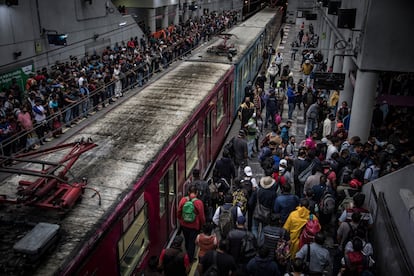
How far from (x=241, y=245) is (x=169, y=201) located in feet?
5.49

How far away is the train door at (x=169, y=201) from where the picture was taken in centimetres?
722

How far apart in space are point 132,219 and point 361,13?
345 inches

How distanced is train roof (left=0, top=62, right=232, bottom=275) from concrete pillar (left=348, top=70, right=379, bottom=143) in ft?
12.5

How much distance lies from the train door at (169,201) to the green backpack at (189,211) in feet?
1.13

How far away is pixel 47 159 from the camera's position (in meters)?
6.50

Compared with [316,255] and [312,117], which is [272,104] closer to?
[312,117]

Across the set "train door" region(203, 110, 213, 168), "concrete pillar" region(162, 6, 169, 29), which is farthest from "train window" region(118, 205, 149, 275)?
"concrete pillar" region(162, 6, 169, 29)

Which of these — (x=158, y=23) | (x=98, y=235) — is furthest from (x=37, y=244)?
(x=158, y=23)

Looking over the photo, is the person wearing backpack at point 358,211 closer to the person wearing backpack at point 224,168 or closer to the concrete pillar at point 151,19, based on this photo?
the person wearing backpack at point 224,168

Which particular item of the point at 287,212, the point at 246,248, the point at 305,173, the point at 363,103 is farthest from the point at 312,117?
the point at 246,248

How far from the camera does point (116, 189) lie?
5.69 meters

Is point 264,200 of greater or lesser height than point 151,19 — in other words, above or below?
below

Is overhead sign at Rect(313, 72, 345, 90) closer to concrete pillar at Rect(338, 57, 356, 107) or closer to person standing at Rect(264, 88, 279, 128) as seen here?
person standing at Rect(264, 88, 279, 128)

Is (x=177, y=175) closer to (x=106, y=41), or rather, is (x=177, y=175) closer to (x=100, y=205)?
(x=100, y=205)
